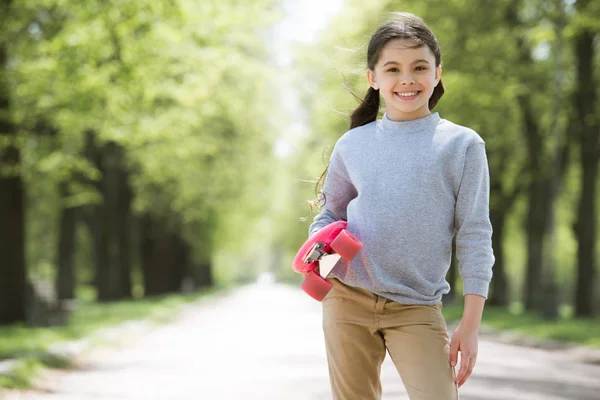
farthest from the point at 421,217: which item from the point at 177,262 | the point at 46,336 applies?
the point at 177,262

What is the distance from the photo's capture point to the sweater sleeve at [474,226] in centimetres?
310

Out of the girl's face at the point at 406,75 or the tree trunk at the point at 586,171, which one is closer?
the girl's face at the point at 406,75

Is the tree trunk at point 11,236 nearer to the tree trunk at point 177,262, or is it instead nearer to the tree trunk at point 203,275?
the tree trunk at point 177,262

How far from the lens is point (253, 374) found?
35.3 feet

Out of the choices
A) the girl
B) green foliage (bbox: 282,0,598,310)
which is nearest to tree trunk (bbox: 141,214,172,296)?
green foliage (bbox: 282,0,598,310)

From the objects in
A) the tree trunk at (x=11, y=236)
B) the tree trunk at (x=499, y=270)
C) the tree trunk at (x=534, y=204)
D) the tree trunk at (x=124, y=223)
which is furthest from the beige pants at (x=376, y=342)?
the tree trunk at (x=124, y=223)

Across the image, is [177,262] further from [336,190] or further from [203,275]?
[336,190]

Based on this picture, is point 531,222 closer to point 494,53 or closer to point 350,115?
point 494,53

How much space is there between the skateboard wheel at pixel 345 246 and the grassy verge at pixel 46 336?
703 centimetres

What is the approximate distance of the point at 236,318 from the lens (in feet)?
81.3

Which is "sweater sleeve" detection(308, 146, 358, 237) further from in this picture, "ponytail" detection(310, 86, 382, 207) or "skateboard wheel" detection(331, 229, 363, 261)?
"skateboard wheel" detection(331, 229, 363, 261)

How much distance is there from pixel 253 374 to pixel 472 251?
797 centimetres

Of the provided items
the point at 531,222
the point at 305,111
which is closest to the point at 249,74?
the point at 531,222

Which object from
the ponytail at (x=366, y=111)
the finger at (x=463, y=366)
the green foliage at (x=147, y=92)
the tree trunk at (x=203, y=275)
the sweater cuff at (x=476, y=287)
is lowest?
the tree trunk at (x=203, y=275)
